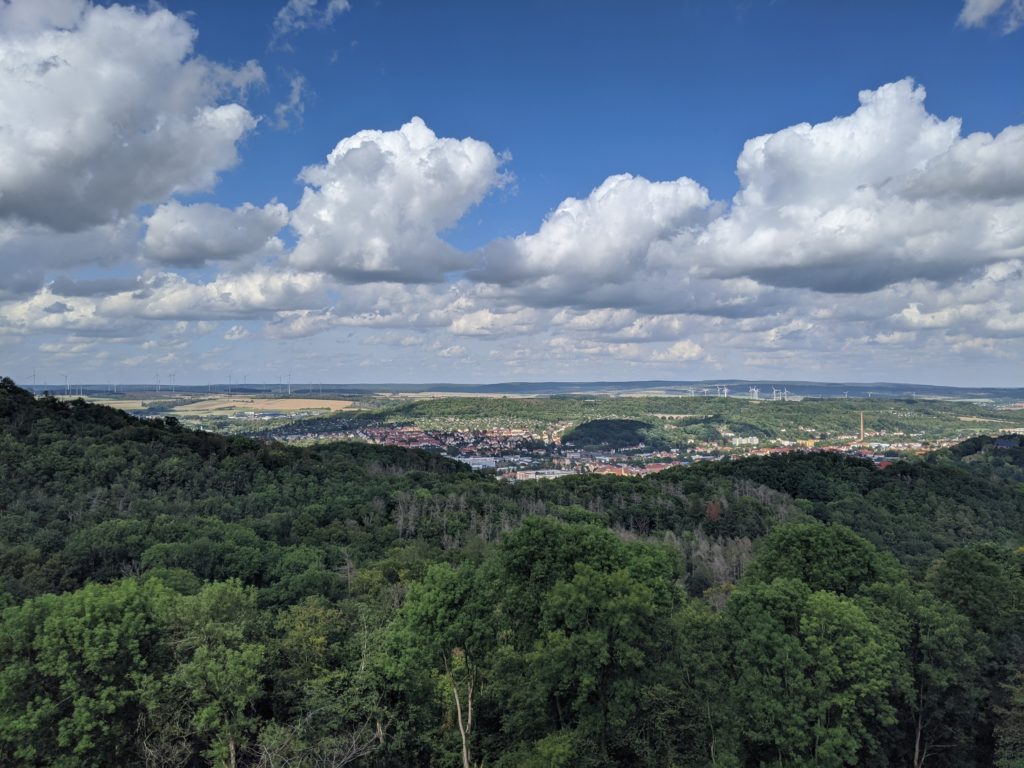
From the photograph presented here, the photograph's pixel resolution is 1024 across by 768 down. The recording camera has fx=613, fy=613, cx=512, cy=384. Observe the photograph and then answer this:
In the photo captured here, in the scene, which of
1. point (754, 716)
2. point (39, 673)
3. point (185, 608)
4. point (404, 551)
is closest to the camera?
point (754, 716)

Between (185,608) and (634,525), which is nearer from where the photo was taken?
(185,608)

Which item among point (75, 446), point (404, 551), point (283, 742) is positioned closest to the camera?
point (283, 742)

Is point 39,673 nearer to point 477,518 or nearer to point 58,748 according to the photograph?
point 58,748

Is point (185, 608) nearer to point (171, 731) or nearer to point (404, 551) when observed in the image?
point (171, 731)

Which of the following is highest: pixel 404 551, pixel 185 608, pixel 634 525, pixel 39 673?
pixel 185 608

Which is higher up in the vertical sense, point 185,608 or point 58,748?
point 185,608

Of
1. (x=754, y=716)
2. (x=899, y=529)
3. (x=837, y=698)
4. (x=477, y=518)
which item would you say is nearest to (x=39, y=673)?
(x=754, y=716)

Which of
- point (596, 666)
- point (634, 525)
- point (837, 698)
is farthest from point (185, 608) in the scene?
point (634, 525)

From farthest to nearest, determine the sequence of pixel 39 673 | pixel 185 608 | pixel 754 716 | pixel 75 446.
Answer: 1. pixel 75 446
2. pixel 185 608
3. pixel 39 673
4. pixel 754 716

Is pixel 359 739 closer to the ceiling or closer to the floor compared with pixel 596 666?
closer to the floor
